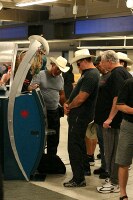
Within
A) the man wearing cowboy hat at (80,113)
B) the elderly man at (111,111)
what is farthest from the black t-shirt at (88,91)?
the elderly man at (111,111)

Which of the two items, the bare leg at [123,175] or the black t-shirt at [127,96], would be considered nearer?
the black t-shirt at [127,96]

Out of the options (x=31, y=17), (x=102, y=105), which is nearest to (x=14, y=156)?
(x=102, y=105)

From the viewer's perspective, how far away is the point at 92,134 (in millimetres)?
4895

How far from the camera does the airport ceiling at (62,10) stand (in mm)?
9367

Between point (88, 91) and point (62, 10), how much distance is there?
7.98 m

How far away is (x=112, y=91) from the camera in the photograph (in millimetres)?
4066

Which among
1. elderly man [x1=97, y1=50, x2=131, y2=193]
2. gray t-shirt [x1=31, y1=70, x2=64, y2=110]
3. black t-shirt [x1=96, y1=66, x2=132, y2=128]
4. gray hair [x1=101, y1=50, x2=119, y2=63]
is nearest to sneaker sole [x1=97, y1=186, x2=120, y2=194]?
elderly man [x1=97, y1=50, x2=131, y2=193]

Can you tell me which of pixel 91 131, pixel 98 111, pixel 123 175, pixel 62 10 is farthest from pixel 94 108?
pixel 62 10

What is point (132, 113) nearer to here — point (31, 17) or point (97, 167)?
point (97, 167)

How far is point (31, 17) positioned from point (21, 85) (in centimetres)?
899

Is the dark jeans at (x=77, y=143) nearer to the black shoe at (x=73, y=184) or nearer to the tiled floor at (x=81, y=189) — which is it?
the black shoe at (x=73, y=184)

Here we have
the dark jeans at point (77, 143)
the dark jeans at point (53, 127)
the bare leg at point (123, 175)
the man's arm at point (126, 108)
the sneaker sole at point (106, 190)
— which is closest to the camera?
the man's arm at point (126, 108)

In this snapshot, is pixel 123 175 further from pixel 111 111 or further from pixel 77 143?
pixel 77 143

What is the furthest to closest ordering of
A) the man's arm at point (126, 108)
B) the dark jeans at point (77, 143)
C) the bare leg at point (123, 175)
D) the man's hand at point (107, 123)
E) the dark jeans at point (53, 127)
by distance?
the dark jeans at point (53, 127) < the dark jeans at point (77, 143) < the man's hand at point (107, 123) < the bare leg at point (123, 175) < the man's arm at point (126, 108)
